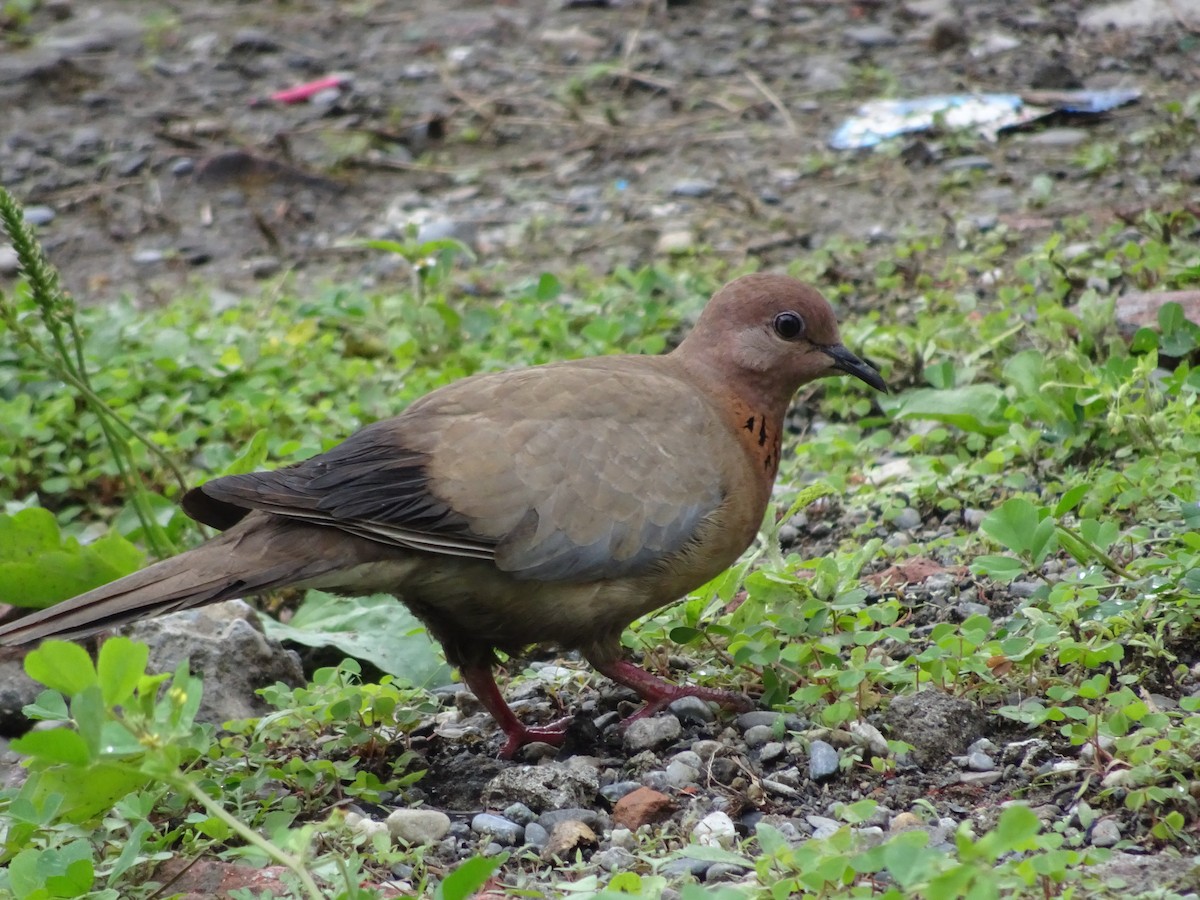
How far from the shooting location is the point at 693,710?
420 cm

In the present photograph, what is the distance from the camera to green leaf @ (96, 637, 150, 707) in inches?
110

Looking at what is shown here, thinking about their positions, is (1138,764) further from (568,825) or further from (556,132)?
(556,132)

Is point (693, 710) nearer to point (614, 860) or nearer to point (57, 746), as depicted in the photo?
point (614, 860)

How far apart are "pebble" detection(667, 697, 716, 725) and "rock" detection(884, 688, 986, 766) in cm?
53

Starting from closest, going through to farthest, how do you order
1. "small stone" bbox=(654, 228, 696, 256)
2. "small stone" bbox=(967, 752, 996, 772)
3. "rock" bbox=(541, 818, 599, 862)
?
"rock" bbox=(541, 818, 599, 862) → "small stone" bbox=(967, 752, 996, 772) → "small stone" bbox=(654, 228, 696, 256)

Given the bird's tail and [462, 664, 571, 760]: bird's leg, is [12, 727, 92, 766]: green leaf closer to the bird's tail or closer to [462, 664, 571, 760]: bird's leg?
the bird's tail

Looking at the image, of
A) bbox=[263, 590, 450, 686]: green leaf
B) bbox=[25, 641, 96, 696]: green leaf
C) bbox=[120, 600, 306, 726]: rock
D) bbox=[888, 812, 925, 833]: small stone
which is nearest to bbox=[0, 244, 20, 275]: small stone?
bbox=[263, 590, 450, 686]: green leaf

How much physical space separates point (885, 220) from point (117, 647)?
573 cm

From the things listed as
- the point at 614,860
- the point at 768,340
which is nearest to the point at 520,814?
the point at 614,860

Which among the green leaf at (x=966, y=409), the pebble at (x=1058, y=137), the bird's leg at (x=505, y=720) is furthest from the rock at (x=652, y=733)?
the pebble at (x=1058, y=137)

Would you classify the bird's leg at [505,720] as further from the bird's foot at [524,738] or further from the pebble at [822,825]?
the pebble at [822,825]

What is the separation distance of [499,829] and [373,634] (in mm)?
1485

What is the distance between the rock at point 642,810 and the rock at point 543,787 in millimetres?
142

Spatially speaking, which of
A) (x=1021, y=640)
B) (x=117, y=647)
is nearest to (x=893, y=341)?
(x=1021, y=640)
